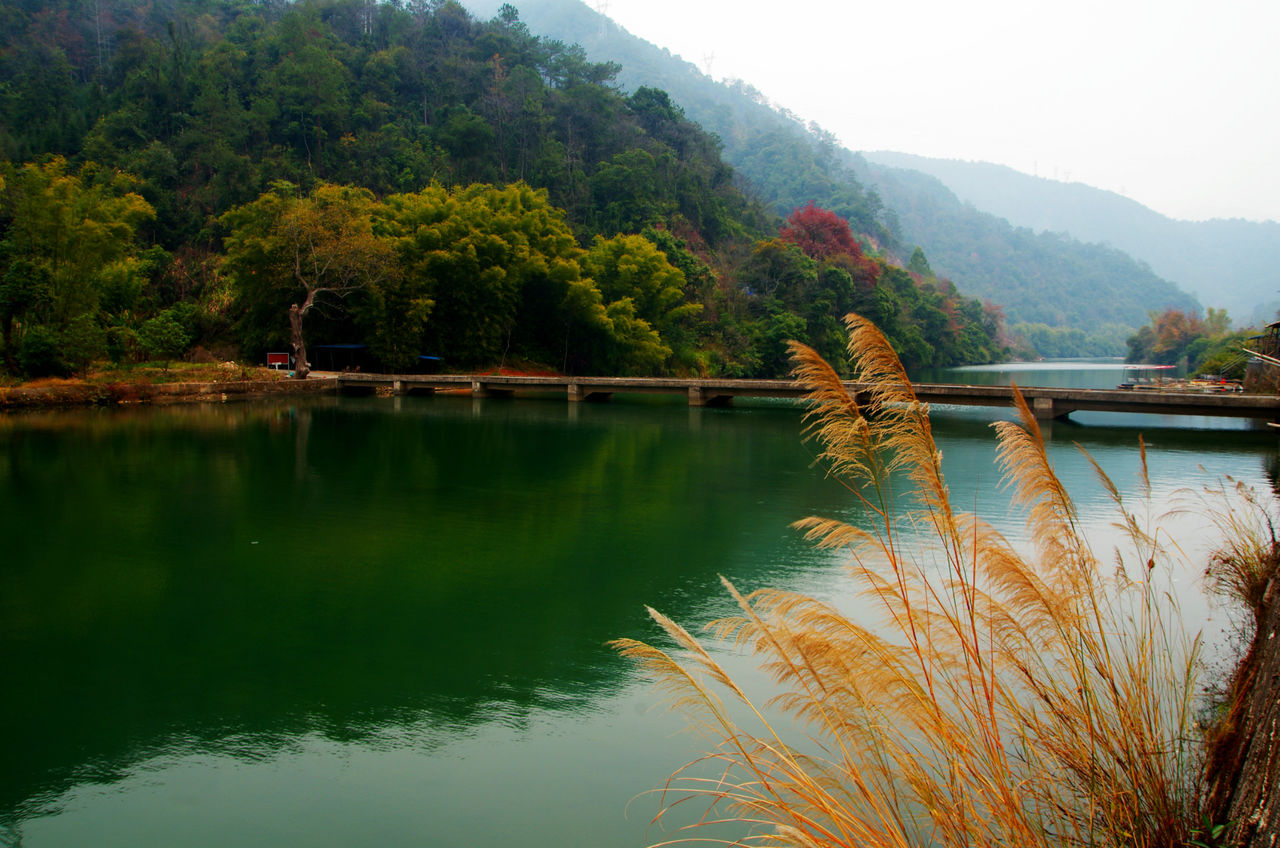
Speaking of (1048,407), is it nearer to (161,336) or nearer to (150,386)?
(150,386)

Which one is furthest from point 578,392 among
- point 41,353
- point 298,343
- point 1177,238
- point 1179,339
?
point 1177,238

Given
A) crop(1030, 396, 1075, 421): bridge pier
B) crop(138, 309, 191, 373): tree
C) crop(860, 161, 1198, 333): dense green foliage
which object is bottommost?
crop(1030, 396, 1075, 421): bridge pier

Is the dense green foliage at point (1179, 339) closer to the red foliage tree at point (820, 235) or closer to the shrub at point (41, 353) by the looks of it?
the red foliage tree at point (820, 235)

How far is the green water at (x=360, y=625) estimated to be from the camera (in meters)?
4.01

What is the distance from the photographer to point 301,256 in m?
30.9

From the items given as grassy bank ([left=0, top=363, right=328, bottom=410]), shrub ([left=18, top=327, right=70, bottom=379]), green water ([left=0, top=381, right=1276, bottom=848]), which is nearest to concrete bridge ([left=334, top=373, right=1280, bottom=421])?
grassy bank ([left=0, top=363, right=328, bottom=410])

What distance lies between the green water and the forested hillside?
14424 mm

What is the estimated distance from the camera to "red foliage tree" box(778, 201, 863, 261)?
54.2 metres

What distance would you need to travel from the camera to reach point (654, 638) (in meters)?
6.06

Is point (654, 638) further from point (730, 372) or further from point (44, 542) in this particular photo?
point (730, 372)

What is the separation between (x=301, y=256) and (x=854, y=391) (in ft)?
76.7

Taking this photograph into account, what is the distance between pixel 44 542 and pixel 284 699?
524 centimetres

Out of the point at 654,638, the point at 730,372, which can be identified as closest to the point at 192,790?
the point at 654,638

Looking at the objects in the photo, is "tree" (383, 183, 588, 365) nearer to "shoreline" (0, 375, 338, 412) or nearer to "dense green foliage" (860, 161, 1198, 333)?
"shoreline" (0, 375, 338, 412)
